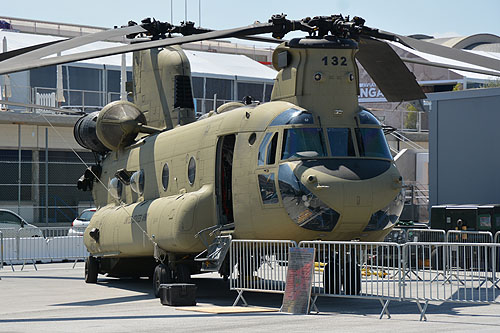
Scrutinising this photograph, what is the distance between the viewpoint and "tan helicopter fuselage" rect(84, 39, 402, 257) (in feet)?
Result: 46.1

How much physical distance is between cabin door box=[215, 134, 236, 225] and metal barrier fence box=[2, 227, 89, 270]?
12.2 metres

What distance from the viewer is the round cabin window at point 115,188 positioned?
20.2 meters

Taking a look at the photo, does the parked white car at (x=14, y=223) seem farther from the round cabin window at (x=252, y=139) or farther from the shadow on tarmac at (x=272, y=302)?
the round cabin window at (x=252, y=139)

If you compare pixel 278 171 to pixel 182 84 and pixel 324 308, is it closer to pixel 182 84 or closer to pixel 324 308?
pixel 324 308

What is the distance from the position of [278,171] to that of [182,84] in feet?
20.3

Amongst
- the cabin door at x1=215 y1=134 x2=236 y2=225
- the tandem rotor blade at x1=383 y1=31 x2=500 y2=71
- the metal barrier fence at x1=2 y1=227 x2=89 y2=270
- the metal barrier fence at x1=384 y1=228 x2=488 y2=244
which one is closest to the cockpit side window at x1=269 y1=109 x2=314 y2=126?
the cabin door at x1=215 y1=134 x2=236 y2=225

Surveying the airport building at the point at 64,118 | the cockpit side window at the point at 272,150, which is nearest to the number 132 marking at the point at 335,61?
the cockpit side window at the point at 272,150

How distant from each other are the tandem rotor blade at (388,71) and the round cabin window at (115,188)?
7.00 metres

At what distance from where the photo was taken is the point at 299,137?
1444 centimetres

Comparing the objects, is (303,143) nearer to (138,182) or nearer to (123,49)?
(123,49)

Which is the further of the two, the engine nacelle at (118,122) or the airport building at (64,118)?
the airport building at (64,118)

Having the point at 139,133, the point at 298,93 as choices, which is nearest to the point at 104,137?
the point at 139,133

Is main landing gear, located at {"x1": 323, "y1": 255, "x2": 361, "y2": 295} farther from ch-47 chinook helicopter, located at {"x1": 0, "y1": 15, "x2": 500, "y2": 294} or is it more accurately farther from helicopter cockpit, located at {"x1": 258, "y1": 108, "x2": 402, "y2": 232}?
helicopter cockpit, located at {"x1": 258, "y1": 108, "x2": 402, "y2": 232}

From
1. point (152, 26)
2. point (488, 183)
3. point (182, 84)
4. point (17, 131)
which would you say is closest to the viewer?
point (152, 26)
